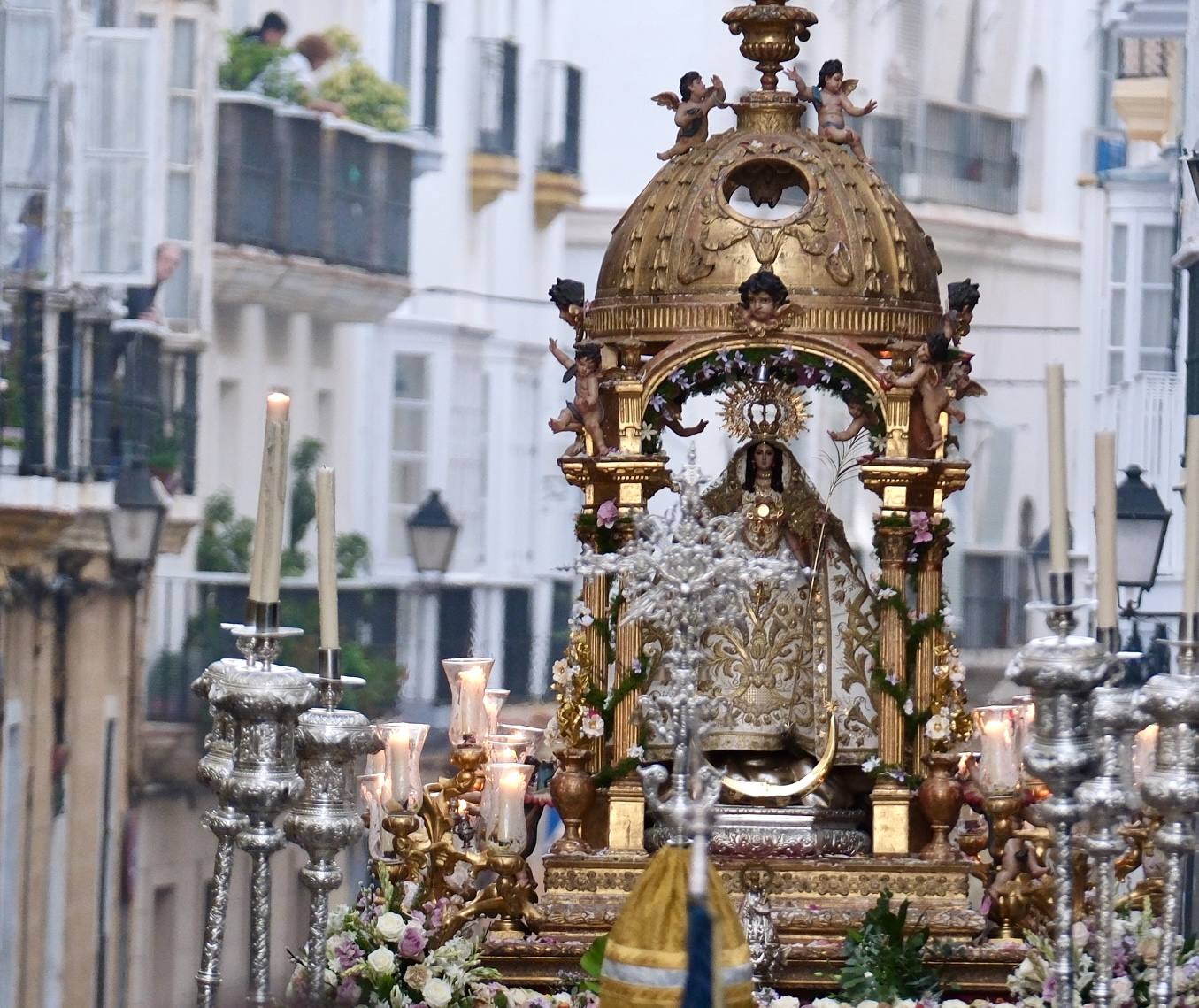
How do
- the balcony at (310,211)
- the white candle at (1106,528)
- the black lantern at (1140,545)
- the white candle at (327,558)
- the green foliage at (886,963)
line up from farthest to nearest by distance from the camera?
1. the balcony at (310,211)
2. the black lantern at (1140,545)
3. the green foliage at (886,963)
4. the white candle at (327,558)
5. the white candle at (1106,528)

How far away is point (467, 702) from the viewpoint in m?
11.2

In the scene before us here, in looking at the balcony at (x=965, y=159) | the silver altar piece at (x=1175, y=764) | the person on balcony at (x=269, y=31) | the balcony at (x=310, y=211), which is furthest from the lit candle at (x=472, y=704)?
the balcony at (x=965, y=159)

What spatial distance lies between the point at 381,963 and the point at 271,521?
2.45 meters

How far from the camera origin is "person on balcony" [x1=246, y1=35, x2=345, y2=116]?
19.6m

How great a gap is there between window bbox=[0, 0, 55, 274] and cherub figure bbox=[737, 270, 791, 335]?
6.88 metres

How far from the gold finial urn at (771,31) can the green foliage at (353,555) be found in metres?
9.01

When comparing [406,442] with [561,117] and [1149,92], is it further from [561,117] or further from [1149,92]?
[1149,92]

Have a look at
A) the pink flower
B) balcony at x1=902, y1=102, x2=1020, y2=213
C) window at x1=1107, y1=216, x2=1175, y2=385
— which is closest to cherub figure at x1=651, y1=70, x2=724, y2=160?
the pink flower

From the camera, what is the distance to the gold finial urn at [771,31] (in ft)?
36.6

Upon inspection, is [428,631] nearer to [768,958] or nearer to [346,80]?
[346,80]

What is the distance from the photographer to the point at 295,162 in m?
19.8

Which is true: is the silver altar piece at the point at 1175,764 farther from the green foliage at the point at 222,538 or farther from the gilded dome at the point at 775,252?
the green foliage at the point at 222,538

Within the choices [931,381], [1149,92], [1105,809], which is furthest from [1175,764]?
[1149,92]

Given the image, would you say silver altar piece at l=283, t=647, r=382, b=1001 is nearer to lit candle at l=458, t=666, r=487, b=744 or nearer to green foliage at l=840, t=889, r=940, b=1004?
green foliage at l=840, t=889, r=940, b=1004
